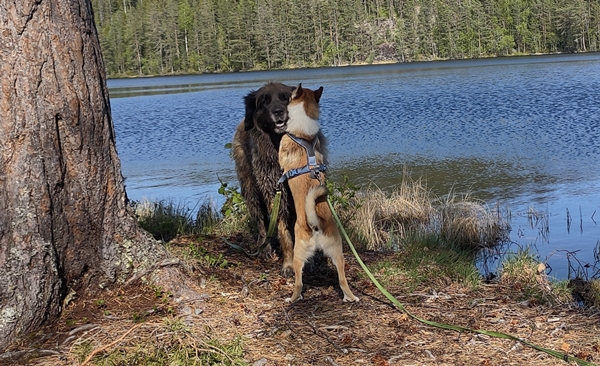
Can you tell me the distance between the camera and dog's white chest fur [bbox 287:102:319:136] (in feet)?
14.6

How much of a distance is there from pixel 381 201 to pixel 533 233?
2.42 meters

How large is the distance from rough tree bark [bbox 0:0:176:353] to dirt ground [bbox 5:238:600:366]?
256mm

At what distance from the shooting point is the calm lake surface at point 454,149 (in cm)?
1086

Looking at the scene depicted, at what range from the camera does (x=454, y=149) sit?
57.9 feet

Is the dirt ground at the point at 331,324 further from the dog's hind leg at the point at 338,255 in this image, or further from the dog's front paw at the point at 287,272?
the dog's front paw at the point at 287,272

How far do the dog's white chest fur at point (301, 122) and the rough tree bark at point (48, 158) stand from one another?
1.33 m

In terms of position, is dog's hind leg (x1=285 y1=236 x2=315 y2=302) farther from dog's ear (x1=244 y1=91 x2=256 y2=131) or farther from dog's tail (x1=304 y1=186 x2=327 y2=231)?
dog's ear (x1=244 y1=91 x2=256 y2=131)

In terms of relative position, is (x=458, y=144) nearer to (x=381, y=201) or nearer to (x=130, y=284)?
(x=381, y=201)

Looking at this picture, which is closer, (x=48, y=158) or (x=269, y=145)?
(x=48, y=158)

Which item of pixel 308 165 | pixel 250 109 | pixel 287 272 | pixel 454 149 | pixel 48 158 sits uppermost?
pixel 250 109

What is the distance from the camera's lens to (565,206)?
10758 millimetres

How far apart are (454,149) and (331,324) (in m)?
14.4

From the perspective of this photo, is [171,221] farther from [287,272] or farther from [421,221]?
[421,221]

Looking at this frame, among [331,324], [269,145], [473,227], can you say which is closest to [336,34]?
[473,227]
